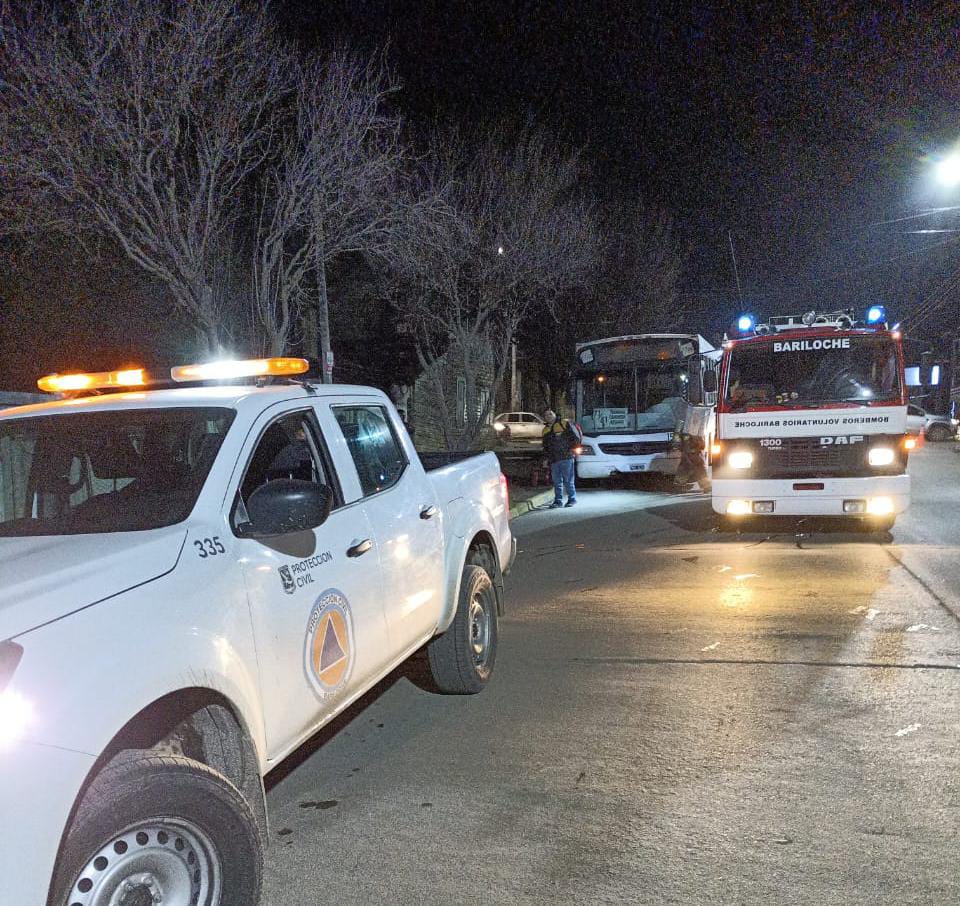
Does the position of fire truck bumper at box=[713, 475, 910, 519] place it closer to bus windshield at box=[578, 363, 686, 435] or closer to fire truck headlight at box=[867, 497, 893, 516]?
fire truck headlight at box=[867, 497, 893, 516]

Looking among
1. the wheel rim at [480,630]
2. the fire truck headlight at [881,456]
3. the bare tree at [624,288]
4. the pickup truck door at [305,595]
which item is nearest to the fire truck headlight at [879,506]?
the fire truck headlight at [881,456]

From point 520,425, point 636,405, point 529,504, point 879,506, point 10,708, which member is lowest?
point 529,504

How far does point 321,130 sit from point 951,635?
10652 millimetres

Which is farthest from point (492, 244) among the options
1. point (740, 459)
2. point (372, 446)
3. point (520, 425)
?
point (520, 425)

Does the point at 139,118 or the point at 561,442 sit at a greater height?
the point at 139,118

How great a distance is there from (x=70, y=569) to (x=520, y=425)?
35.9 metres

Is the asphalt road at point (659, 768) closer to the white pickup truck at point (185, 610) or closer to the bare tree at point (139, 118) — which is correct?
the white pickup truck at point (185, 610)

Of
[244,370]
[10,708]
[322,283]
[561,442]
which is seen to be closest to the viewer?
[10,708]

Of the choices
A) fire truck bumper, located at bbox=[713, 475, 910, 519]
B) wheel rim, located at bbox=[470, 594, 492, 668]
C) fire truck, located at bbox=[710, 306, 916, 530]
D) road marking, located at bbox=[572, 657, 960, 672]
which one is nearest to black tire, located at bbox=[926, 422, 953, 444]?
fire truck, located at bbox=[710, 306, 916, 530]

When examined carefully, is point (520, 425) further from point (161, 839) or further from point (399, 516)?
point (161, 839)

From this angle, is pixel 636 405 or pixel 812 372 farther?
pixel 636 405

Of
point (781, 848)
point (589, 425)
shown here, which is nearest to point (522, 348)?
point (589, 425)

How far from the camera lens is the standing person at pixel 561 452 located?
49.2ft

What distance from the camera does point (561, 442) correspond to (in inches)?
590
